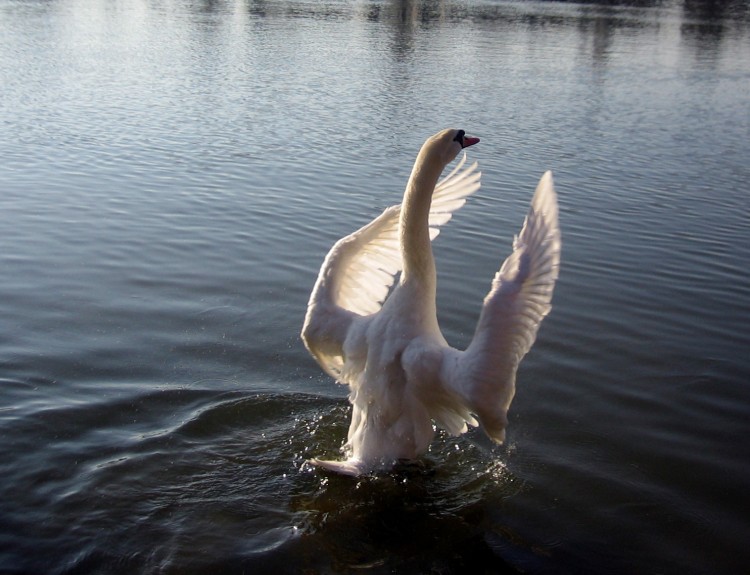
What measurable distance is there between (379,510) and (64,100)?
1669 centimetres

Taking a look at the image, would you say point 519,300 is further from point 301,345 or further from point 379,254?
point 301,345

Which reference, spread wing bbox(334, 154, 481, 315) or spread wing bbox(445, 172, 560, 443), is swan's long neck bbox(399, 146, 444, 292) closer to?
spread wing bbox(334, 154, 481, 315)

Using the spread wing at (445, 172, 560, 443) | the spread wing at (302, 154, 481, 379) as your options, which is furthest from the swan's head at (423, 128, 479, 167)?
the spread wing at (445, 172, 560, 443)

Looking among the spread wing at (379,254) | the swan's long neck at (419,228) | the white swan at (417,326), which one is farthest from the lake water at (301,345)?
the swan's long neck at (419,228)

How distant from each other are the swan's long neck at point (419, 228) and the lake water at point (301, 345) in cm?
144

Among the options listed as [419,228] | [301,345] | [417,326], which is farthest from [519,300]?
[301,345]

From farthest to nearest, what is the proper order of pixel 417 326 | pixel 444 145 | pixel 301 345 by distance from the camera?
pixel 301 345, pixel 444 145, pixel 417 326

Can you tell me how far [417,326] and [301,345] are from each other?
8.59ft

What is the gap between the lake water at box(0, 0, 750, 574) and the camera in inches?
241

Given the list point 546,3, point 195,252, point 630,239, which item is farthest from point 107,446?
point 546,3

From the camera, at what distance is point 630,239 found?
12.6 m

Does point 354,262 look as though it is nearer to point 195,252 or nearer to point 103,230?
point 195,252

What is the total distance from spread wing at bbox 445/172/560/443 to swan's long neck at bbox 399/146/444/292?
92cm

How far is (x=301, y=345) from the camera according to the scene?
29.2 ft
